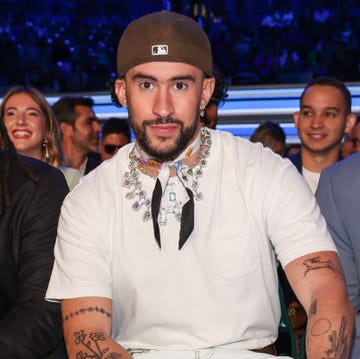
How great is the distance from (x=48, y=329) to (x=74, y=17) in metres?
14.6

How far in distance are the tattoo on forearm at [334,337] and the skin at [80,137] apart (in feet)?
13.9

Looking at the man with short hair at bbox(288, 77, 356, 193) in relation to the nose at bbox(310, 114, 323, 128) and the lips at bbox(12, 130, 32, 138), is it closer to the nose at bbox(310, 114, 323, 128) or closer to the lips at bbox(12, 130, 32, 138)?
the nose at bbox(310, 114, 323, 128)

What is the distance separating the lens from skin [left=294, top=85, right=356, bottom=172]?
5.15 m

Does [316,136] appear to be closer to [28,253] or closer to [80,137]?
[80,137]

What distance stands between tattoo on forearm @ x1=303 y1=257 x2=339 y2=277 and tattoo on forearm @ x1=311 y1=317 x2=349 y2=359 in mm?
165

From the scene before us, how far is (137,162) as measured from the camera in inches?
105

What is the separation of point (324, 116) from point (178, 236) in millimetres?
2964

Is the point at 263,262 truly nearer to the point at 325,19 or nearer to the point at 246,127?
the point at 246,127


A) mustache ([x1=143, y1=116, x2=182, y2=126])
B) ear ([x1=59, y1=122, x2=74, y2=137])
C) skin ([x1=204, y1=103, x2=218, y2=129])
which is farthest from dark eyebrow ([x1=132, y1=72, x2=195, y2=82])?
ear ([x1=59, y1=122, x2=74, y2=137])

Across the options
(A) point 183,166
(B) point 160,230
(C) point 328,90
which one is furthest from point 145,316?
(C) point 328,90

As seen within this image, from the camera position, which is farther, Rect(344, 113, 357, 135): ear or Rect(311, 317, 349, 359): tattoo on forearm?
Rect(344, 113, 357, 135): ear

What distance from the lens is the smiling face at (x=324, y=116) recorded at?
5.24 metres

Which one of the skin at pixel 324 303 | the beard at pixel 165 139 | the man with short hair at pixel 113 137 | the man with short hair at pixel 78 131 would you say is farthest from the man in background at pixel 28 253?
the man with short hair at pixel 113 137

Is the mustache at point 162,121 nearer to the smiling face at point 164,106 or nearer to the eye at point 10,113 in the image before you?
the smiling face at point 164,106
